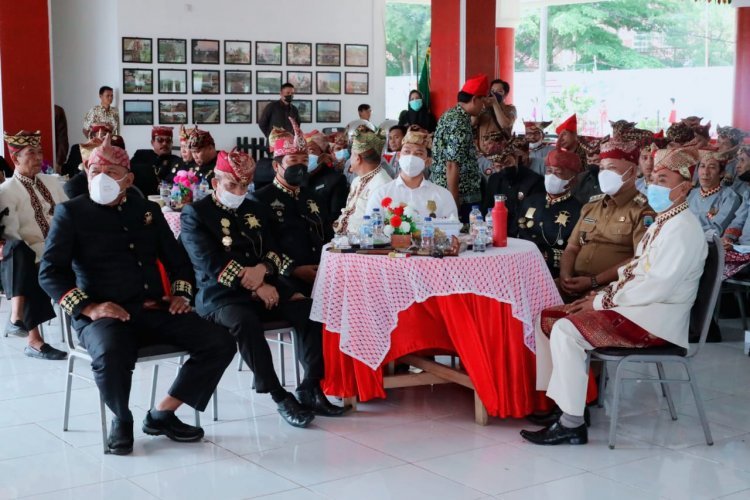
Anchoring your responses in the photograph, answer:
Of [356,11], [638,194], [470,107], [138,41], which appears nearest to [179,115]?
[138,41]

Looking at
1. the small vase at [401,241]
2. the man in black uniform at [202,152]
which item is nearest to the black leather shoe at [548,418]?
the small vase at [401,241]

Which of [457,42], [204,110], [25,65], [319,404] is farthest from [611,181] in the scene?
[204,110]

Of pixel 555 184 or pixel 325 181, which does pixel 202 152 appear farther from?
pixel 555 184

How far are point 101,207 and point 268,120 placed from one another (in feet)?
32.6

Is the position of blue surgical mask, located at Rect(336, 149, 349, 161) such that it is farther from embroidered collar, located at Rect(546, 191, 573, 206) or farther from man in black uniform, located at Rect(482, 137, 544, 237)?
embroidered collar, located at Rect(546, 191, 573, 206)

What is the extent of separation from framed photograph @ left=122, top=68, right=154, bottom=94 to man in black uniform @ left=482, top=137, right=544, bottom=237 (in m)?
8.59

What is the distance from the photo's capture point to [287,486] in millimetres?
4004

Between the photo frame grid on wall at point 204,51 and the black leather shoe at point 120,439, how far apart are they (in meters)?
11.3

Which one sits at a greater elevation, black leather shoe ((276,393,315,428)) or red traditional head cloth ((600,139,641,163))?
red traditional head cloth ((600,139,641,163))

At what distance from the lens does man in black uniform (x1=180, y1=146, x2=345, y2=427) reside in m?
4.79

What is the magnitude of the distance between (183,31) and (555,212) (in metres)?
10.2

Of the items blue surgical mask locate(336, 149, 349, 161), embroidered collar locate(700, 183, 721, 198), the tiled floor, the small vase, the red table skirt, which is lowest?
the tiled floor

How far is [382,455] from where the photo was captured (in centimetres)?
439

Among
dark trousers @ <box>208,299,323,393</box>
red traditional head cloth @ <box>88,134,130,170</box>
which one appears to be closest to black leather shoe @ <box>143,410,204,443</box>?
dark trousers @ <box>208,299,323,393</box>
